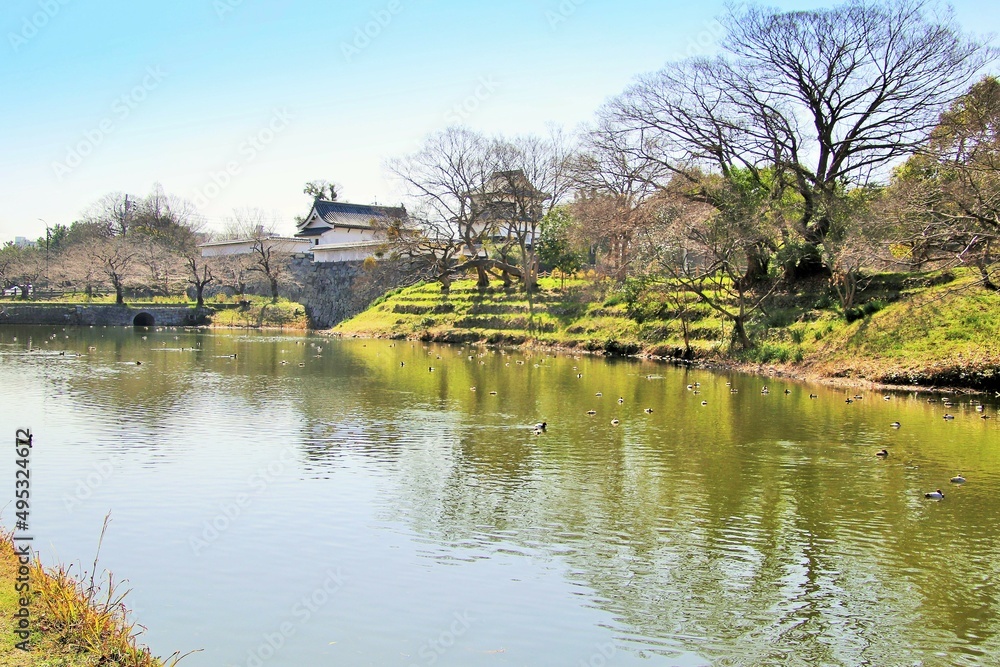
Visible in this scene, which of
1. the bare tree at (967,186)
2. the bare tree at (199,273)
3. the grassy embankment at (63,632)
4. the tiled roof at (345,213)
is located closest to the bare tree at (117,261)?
the bare tree at (199,273)

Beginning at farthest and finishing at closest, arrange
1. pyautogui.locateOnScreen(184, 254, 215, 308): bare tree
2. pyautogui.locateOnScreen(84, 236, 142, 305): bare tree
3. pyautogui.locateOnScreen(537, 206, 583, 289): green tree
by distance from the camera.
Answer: pyautogui.locateOnScreen(184, 254, 215, 308): bare tree
pyautogui.locateOnScreen(84, 236, 142, 305): bare tree
pyautogui.locateOnScreen(537, 206, 583, 289): green tree

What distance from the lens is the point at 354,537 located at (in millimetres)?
11672

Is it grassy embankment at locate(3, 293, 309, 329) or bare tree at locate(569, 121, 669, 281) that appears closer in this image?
bare tree at locate(569, 121, 669, 281)

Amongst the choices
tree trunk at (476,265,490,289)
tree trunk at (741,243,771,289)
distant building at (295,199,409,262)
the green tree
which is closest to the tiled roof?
distant building at (295,199,409,262)

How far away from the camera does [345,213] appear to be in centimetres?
8469

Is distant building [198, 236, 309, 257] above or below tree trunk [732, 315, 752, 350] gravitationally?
above

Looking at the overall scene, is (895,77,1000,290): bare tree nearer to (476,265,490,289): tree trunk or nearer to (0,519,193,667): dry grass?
(0,519,193,667): dry grass

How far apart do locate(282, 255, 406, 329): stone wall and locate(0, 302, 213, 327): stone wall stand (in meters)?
9.07

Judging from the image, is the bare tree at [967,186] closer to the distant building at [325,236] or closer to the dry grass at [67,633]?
the dry grass at [67,633]

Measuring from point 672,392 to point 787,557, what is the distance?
17130 millimetres

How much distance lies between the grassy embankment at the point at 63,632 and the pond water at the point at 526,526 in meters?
0.90

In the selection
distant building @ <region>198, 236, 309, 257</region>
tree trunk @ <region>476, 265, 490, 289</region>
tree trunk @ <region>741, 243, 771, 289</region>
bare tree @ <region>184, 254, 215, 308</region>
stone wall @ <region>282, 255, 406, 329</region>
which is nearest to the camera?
tree trunk @ <region>741, 243, 771, 289</region>

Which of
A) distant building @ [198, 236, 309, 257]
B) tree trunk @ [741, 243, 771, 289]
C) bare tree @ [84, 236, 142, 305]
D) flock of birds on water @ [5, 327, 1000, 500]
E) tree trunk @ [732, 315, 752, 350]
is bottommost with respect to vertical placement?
flock of birds on water @ [5, 327, 1000, 500]

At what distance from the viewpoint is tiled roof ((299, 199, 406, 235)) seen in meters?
82.2
